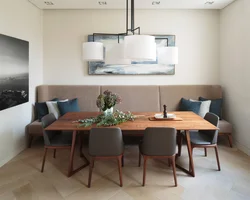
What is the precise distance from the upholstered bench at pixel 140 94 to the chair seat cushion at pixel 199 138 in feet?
3.89

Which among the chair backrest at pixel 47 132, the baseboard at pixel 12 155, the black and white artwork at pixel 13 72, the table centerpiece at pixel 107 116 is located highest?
the black and white artwork at pixel 13 72

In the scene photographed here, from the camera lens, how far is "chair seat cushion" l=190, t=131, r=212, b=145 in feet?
8.78

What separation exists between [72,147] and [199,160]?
1.94 metres

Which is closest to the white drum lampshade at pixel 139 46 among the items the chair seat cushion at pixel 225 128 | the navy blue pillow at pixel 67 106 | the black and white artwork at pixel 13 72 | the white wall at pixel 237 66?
the black and white artwork at pixel 13 72

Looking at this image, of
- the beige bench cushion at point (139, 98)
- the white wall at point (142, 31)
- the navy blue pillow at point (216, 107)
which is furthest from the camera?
the white wall at point (142, 31)

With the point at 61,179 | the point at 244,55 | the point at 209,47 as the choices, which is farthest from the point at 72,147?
the point at 209,47

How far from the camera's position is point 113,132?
2225mm

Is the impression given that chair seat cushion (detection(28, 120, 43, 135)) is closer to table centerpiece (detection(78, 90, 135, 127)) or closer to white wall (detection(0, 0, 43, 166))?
white wall (detection(0, 0, 43, 166))

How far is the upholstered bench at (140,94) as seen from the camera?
411 centimetres

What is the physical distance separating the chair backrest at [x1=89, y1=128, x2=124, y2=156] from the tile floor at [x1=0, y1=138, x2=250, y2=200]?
0.44 m

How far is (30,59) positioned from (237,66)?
3.80 meters

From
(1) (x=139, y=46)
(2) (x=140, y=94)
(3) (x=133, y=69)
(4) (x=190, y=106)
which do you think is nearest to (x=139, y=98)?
(2) (x=140, y=94)

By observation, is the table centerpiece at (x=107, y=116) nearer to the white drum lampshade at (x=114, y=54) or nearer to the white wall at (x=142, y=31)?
the white drum lampshade at (x=114, y=54)

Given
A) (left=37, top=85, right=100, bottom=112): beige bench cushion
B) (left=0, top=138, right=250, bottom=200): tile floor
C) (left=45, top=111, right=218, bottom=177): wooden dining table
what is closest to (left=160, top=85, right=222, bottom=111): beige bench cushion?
(left=45, top=111, right=218, bottom=177): wooden dining table
